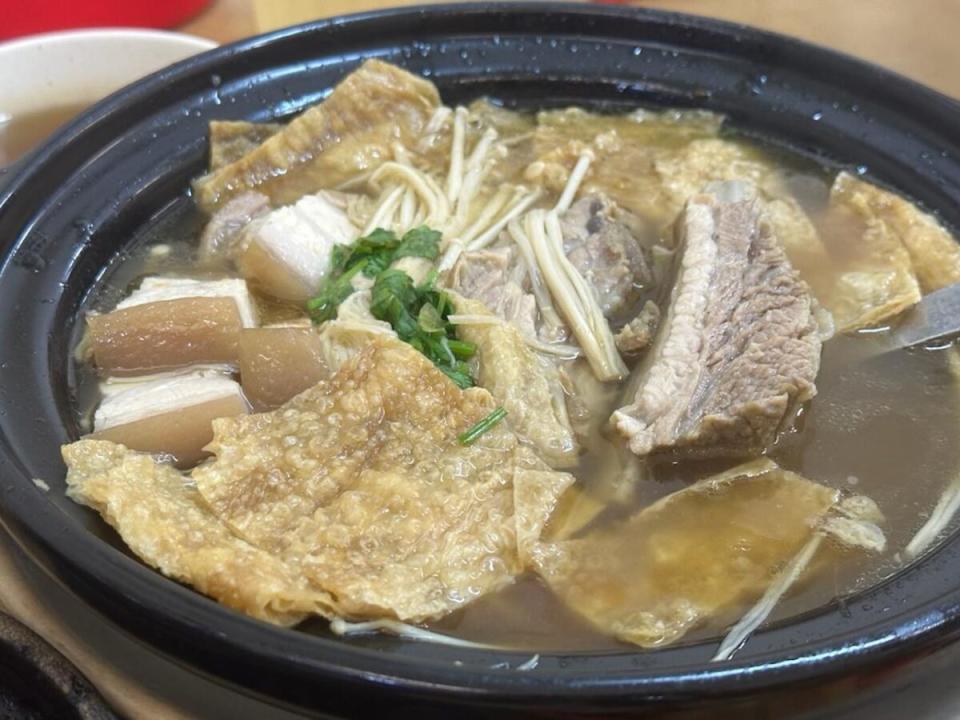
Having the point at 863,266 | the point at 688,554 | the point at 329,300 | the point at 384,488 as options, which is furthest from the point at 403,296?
the point at 863,266

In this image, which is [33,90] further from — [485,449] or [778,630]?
[778,630]

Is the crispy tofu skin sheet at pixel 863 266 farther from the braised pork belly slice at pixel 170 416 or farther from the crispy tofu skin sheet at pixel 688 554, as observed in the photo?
the braised pork belly slice at pixel 170 416

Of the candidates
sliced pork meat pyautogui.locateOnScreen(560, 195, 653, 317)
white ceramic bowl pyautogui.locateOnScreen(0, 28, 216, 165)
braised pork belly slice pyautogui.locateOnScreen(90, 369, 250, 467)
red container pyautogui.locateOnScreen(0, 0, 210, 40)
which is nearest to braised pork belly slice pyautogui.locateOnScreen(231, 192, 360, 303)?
braised pork belly slice pyautogui.locateOnScreen(90, 369, 250, 467)

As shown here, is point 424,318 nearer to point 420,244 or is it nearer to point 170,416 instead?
point 420,244

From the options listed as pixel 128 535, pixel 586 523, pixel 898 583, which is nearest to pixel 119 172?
pixel 128 535

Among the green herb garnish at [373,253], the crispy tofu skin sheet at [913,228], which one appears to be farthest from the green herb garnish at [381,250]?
the crispy tofu skin sheet at [913,228]

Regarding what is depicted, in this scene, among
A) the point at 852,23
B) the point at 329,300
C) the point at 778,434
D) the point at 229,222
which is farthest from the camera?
the point at 852,23

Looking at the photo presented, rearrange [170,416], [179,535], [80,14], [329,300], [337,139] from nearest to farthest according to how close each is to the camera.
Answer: [179,535]
[170,416]
[329,300]
[337,139]
[80,14]
